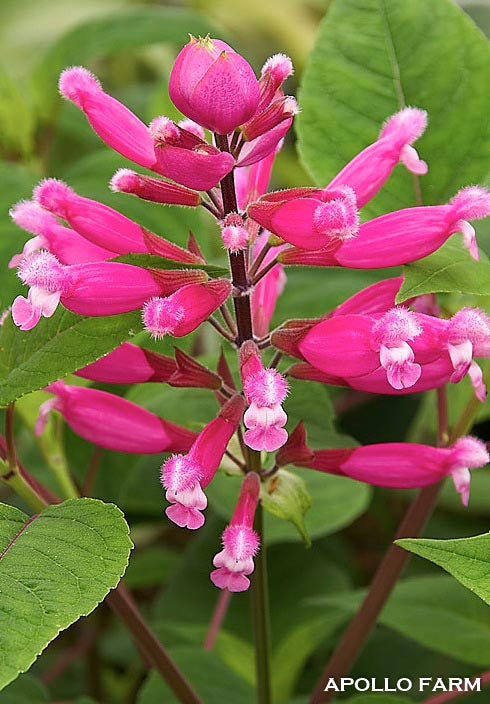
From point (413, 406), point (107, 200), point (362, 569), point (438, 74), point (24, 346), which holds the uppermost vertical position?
point (438, 74)

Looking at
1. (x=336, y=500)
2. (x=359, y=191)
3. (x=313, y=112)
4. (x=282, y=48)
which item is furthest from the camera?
(x=282, y=48)

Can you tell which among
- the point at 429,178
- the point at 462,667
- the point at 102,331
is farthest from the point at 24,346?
the point at 462,667

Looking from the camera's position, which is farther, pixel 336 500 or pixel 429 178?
pixel 336 500

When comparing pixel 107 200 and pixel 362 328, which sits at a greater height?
pixel 362 328

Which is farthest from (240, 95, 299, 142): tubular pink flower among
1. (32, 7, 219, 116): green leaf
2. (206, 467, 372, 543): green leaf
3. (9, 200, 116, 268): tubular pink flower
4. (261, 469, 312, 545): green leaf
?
(32, 7, 219, 116): green leaf

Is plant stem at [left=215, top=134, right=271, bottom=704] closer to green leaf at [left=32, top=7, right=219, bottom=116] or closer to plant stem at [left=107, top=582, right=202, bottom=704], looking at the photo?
plant stem at [left=107, top=582, right=202, bottom=704]

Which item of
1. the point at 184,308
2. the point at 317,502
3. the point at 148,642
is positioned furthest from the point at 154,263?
the point at 317,502

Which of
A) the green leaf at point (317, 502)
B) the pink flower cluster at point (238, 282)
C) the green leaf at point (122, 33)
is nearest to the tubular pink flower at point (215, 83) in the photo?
the pink flower cluster at point (238, 282)

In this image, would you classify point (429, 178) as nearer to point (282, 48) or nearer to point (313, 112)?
point (313, 112)
